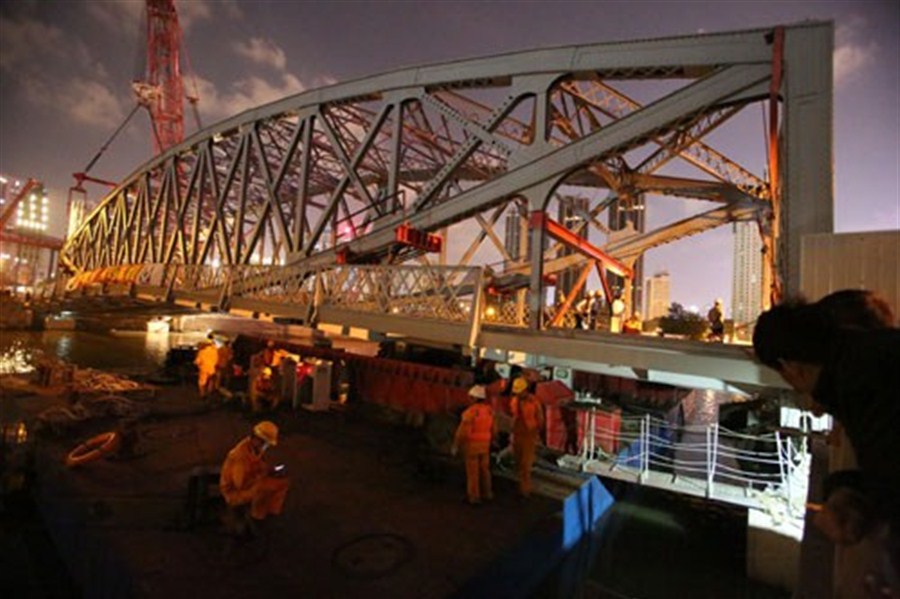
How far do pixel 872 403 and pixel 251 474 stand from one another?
650 centimetres

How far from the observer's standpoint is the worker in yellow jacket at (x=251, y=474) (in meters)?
6.02

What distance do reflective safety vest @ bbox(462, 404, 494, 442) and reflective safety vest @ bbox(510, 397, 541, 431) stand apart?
676 millimetres

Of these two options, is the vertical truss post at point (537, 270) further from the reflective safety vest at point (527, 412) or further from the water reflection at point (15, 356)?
the water reflection at point (15, 356)

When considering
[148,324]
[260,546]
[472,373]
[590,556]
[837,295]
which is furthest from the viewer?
[148,324]

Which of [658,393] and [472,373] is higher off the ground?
[472,373]

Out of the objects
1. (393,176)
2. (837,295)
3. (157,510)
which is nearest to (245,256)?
(393,176)

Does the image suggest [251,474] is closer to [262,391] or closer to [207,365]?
[262,391]

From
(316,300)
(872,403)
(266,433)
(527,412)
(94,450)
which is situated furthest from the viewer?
(316,300)

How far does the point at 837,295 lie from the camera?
2.52 m

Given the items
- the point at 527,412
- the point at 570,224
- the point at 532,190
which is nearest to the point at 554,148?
the point at 532,190

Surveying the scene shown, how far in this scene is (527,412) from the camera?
8.10 m

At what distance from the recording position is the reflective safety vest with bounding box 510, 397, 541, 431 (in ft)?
26.6

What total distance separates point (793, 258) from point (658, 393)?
1342 cm

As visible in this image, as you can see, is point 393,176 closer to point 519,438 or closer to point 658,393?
point 519,438
